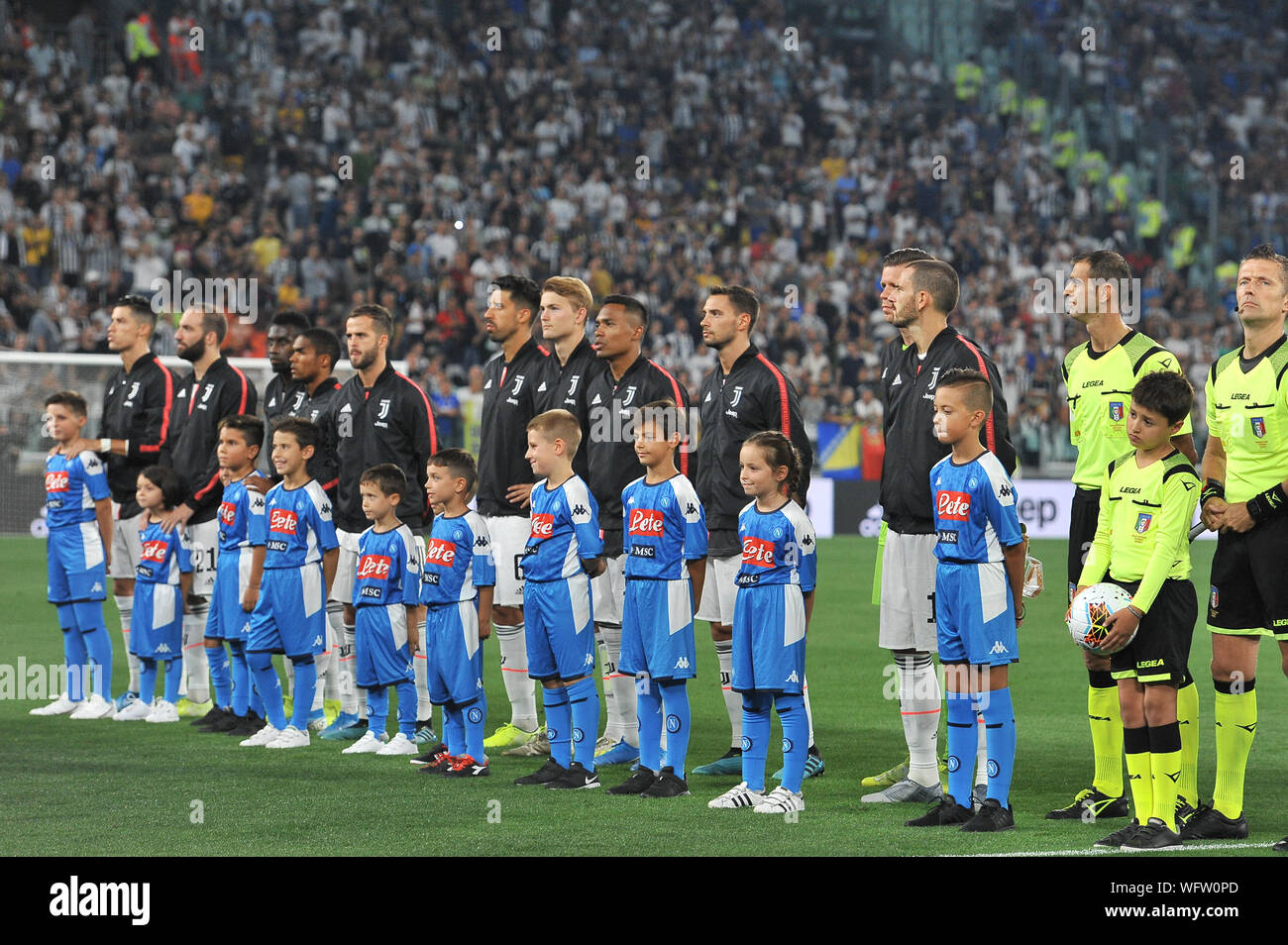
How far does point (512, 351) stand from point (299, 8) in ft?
63.9

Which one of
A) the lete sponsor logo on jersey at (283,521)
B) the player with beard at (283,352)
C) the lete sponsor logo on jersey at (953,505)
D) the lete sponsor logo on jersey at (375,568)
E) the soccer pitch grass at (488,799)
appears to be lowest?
the soccer pitch grass at (488,799)

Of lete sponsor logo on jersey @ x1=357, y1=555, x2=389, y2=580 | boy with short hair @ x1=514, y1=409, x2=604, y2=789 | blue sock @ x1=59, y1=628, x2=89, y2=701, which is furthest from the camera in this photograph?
blue sock @ x1=59, y1=628, x2=89, y2=701

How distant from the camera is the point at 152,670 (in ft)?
30.7

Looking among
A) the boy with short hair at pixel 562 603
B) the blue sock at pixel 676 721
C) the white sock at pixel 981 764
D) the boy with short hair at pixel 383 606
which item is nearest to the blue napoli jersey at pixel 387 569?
the boy with short hair at pixel 383 606

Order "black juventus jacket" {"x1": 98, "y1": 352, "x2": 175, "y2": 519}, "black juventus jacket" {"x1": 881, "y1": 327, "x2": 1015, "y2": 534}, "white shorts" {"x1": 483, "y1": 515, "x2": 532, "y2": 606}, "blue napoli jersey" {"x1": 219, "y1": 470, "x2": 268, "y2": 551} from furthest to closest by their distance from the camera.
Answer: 1. "black juventus jacket" {"x1": 98, "y1": 352, "x2": 175, "y2": 519}
2. "blue napoli jersey" {"x1": 219, "y1": 470, "x2": 268, "y2": 551}
3. "white shorts" {"x1": 483, "y1": 515, "x2": 532, "y2": 606}
4. "black juventus jacket" {"x1": 881, "y1": 327, "x2": 1015, "y2": 534}

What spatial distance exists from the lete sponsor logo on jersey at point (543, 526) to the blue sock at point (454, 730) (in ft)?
3.41

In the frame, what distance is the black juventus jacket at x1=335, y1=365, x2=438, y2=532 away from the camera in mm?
8867

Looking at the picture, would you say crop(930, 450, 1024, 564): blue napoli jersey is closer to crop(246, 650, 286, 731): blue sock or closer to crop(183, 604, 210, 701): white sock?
crop(246, 650, 286, 731): blue sock

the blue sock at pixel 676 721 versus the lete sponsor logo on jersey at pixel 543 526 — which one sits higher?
the lete sponsor logo on jersey at pixel 543 526

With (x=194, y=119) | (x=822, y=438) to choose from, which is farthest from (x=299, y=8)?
(x=822, y=438)

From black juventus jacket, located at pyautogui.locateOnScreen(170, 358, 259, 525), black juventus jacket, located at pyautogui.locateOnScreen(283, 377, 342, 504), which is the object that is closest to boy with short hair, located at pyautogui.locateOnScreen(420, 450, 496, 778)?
black juventus jacket, located at pyautogui.locateOnScreen(283, 377, 342, 504)

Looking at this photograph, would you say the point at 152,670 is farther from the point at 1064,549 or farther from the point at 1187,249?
the point at 1187,249

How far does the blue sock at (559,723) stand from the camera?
23.9ft

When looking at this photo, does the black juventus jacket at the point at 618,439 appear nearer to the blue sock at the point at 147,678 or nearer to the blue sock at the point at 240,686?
the blue sock at the point at 240,686
